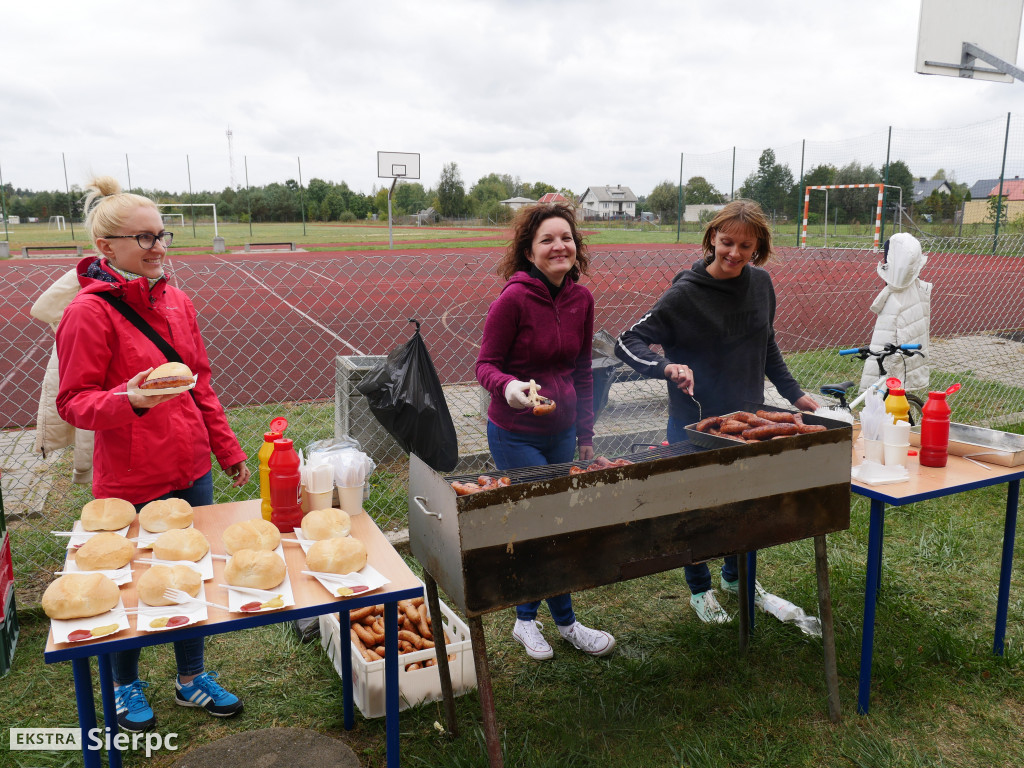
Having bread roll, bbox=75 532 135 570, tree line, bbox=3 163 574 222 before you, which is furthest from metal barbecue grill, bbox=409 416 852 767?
tree line, bbox=3 163 574 222

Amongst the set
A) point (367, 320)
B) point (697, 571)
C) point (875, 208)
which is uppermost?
point (875, 208)

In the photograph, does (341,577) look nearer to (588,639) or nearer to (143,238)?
(143,238)

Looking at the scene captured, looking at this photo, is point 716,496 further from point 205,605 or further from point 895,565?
point 895,565

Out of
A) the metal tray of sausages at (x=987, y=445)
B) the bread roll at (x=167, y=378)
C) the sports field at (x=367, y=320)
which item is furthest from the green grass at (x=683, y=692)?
the sports field at (x=367, y=320)

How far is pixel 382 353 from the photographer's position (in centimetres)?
1042

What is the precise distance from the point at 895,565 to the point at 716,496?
237 centimetres

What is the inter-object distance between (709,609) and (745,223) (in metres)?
1.96

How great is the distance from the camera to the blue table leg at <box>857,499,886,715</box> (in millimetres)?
2926

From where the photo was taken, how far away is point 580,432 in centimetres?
338

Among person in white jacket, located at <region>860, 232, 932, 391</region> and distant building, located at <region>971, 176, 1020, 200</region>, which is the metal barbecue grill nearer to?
person in white jacket, located at <region>860, 232, 932, 391</region>

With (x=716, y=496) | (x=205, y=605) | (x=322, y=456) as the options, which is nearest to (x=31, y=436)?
(x=322, y=456)

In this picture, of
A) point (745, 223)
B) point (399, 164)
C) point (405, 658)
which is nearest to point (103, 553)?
point (405, 658)

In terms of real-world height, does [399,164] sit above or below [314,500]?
above

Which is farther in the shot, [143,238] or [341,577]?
[143,238]
